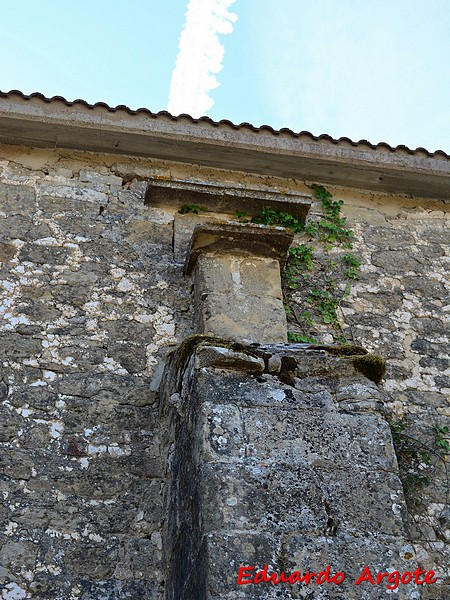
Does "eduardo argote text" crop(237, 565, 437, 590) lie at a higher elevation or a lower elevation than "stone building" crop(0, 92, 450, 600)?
lower

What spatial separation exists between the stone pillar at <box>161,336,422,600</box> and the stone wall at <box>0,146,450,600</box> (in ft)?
0.69

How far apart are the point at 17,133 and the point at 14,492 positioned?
9.40 ft

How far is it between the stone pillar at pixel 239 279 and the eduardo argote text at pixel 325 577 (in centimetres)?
189

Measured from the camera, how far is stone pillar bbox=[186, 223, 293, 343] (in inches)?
185

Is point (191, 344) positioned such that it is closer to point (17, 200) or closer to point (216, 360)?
point (216, 360)

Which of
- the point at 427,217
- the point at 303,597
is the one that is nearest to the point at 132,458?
the point at 303,597

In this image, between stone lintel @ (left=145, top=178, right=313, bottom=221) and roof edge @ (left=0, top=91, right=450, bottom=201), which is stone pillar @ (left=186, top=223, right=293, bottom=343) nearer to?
stone lintel @ (left=145, top=178, right=313, bottom=221)

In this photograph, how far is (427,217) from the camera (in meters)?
6.26

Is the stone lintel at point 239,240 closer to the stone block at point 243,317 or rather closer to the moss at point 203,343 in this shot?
the stone block at point 243,317

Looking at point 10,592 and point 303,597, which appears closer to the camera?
point 303,597

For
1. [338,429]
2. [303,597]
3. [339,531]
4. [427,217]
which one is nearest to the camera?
[303,597]

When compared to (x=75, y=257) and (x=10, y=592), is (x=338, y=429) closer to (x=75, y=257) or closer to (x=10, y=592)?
(x=10, y=592)

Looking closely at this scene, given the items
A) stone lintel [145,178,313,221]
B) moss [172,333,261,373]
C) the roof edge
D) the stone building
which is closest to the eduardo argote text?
the stone building

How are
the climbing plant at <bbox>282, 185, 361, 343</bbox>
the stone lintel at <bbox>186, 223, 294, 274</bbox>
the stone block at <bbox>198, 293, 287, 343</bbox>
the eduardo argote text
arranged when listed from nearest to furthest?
the eduardo argote text < the stone block at <bbox>198, 293, 287, 343</bbox> < the stone lintel at <bbox>186, 223, 294, 274</bbox> < the climbing plant at <bbox>282, 185, 361, 343</bbox>
